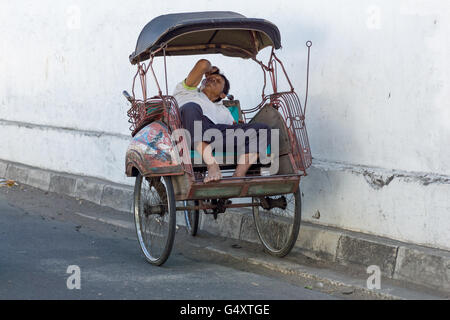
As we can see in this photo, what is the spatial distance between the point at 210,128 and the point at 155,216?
3.26 ft

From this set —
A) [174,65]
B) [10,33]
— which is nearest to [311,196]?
[174,65]

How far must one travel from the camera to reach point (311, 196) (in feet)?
22.6

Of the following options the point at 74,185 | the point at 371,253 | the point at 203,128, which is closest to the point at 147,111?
the point at 203,128

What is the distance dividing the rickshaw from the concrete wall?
47 centimetres

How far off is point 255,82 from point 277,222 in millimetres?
1676

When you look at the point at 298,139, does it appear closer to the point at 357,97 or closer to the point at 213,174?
the point at 357,97

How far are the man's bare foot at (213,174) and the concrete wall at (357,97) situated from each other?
4.73ft

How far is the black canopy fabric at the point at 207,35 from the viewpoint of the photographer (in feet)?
18.6

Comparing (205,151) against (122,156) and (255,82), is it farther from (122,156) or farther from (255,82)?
(122,156)

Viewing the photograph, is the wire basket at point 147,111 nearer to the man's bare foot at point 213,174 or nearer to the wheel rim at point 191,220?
the man's bare foot at point 213,174

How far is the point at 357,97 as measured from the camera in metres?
6.46

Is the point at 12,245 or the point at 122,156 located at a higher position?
the point at 122,156

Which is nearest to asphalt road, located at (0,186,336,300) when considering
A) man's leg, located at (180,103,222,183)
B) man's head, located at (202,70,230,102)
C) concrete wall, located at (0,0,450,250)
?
man's leg, located at (180,103,222,183)

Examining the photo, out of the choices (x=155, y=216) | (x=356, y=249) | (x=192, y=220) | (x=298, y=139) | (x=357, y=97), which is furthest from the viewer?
(x=192, y=220)
